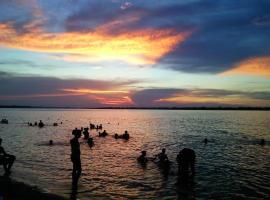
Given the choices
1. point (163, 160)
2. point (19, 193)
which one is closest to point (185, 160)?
point (163, 160)

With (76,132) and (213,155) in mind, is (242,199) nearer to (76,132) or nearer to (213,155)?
(76,132)

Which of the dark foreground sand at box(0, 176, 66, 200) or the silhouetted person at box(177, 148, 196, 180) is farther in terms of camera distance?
the silhouetted person at box(177, 148, 196, 180)

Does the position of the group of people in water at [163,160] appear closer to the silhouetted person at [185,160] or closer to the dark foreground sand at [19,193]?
the silhouetted person at [185,160]

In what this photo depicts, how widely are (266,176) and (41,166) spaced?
17839mm

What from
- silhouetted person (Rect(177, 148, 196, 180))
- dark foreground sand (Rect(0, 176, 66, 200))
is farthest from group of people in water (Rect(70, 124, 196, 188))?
dark foreground sand (Rect(0, 176, 66, 200))

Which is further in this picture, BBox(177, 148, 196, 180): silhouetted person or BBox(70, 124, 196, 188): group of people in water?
BBox(177, 148, 196, 180): silhouetted person

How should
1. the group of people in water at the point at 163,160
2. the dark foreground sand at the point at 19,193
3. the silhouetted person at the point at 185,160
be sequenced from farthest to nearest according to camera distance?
the silhouetted person at the point at 185,160
the group of people in water at the point at 163,160
the dark foreground sand at the point at 19,193

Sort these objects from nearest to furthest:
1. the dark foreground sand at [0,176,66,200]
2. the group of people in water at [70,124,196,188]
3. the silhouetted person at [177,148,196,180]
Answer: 1. the dark foreground sand at [0,176,66,200]
2. the group of people in water at [70,124,196,188]
3. the silhouetted person at [177,148,196,180]

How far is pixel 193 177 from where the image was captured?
2359 cm

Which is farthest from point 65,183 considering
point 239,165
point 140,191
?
point 239,165

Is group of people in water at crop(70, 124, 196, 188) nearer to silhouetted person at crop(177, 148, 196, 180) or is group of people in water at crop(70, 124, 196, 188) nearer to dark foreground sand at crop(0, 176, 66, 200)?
silhouetted person at crop(177, 148, 196, 180)

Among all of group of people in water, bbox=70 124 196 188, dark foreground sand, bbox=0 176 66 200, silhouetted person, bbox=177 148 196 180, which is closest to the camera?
dark foreground sand, bbox=0 176 66 200

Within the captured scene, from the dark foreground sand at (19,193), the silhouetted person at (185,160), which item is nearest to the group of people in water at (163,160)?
the silhouetted person at (185,160)

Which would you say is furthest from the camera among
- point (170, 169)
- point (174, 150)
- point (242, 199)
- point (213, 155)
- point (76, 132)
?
point (174, 150)
